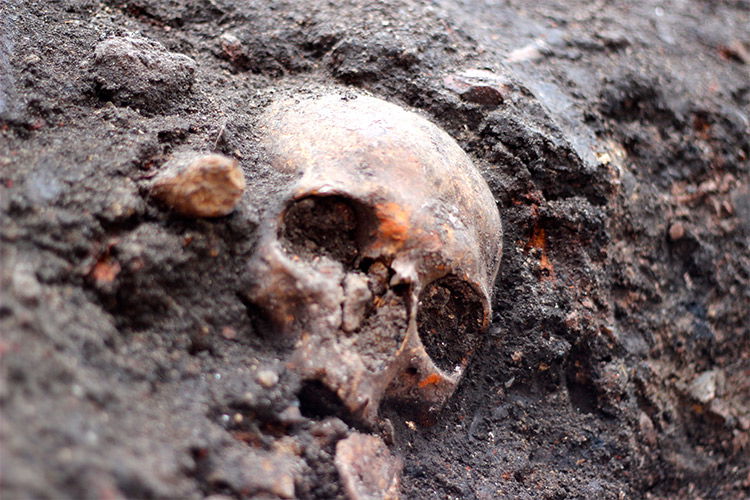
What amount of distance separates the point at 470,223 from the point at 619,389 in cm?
64

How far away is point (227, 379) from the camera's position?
3.84 feet

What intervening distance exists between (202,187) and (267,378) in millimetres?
360

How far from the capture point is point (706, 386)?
1.90m

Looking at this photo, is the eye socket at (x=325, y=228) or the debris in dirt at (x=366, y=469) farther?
the eye socket at (x=325, y=228)

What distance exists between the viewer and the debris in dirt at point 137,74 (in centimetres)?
145

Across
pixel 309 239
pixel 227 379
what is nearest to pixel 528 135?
pixel 309 239

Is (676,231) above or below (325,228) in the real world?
below

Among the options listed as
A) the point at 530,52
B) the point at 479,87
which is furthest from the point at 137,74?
the point at 530,52

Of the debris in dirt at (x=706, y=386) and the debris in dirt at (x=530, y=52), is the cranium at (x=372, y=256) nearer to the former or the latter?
the debris in dirt at (x=530, y=52)

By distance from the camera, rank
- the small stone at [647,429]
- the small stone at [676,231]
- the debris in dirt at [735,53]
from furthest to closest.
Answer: the debris in dirt at [735,53] → the small stone at [676,231] → the small stone at [647,429]

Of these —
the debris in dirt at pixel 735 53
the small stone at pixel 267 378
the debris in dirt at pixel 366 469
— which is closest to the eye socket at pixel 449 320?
the debris in dirt at pixel 366 469

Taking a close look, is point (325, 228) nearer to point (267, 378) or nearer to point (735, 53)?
point (267, 378)

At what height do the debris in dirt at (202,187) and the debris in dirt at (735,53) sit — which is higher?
the debris in dirt at (735,53)

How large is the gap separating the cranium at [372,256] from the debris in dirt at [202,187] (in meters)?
0.10
